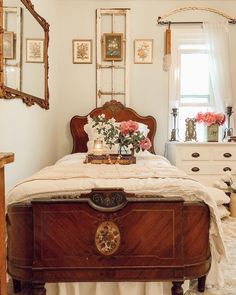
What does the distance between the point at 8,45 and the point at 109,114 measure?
2.05m

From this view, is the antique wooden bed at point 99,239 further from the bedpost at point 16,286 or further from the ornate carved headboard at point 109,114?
the ornate carved headboard at point 109,114

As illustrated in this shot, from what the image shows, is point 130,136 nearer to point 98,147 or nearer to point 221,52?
point 98,147

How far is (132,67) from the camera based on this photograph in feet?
15.6

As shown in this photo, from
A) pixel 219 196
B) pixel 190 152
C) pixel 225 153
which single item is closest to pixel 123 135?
pixel 190 152

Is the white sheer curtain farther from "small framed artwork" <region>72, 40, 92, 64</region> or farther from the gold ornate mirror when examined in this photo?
the gold ornate mirror

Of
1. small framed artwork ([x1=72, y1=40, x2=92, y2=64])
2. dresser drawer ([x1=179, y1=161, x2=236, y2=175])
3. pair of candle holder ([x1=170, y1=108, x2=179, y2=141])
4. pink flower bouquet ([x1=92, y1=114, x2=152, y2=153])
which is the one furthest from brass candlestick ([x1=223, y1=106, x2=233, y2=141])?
small framed artwork ([x1=72, y1=40, x2=92, y2=64])

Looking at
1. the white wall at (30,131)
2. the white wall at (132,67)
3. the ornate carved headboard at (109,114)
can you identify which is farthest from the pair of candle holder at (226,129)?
the white wall at (30,131)

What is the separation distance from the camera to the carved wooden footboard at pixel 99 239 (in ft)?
6.43

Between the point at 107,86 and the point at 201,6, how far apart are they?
1624 millimetres

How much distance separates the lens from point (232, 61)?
476cm

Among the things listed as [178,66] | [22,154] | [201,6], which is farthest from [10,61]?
[201,6]

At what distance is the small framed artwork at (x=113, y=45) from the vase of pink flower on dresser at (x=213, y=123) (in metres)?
1.37

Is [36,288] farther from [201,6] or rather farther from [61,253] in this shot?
[201,6]

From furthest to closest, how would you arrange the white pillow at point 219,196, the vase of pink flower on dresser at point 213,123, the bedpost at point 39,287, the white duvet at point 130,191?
the vase of pink flower on dresser at point 213,123, the white pillow at point 219,196, the white duvet at point 130,191, the bedpost at point 39,287
